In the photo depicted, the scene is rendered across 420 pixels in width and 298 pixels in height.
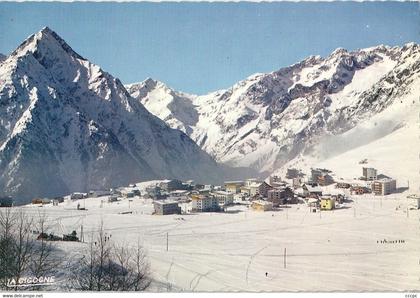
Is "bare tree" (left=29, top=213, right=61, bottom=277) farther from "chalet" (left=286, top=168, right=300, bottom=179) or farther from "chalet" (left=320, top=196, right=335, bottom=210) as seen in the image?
"chalet" (left=286, top=168, right=300, bottom=179)

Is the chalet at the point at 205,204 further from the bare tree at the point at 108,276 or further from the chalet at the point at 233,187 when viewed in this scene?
the bare tree at the point at 108,276

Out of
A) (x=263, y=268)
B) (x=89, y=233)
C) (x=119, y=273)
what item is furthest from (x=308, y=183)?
(x=119, y=273)

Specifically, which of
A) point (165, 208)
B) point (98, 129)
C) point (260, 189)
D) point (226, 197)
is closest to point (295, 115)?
point (98, 129)

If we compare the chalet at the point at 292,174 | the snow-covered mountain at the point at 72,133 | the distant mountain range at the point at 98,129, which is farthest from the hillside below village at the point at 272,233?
the snow-covered mountain at the point at 72,133

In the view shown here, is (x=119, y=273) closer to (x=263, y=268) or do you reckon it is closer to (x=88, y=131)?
(x=263, y=268)

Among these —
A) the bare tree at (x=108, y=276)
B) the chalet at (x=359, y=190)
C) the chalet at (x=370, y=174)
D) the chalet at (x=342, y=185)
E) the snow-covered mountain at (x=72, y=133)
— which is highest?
the snow-covered mountain at (x=72, y=133)

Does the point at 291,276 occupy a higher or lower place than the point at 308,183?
lower
